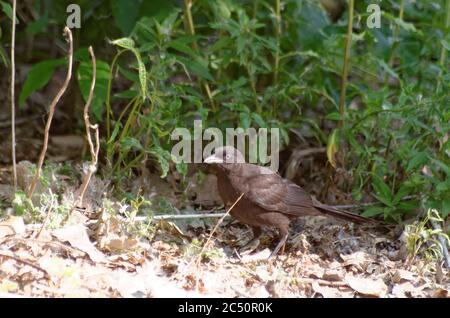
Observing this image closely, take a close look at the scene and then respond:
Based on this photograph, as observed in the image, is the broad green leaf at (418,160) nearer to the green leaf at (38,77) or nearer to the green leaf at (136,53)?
the green leaf at (136,53)

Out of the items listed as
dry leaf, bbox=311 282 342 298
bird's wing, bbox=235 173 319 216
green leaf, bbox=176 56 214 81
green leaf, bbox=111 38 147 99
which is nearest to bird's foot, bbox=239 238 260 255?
bird's wing, bbox=235 173 319 216

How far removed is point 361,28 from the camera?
248 inches

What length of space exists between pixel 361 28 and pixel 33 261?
3391 millimetres

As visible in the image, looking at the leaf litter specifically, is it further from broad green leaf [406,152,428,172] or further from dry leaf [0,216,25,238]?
broad green leaf [406,152,428,172]

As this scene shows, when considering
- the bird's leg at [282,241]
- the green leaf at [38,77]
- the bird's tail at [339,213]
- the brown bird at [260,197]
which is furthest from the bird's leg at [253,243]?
the green leaf at [38,77]

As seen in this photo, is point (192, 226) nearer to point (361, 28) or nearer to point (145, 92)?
point (145, 92)

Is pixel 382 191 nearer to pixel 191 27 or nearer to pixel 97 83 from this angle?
pixel 191 27

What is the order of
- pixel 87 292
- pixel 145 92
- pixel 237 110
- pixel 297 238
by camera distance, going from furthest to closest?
pixel 237 110
pixel 297 238
pixel 145 92
pixel 87 292

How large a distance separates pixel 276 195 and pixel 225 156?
0.44 metres

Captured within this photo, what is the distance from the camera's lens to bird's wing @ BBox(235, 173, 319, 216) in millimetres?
5191

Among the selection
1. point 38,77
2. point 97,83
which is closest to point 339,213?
point 97,83

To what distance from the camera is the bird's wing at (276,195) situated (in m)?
5.19
